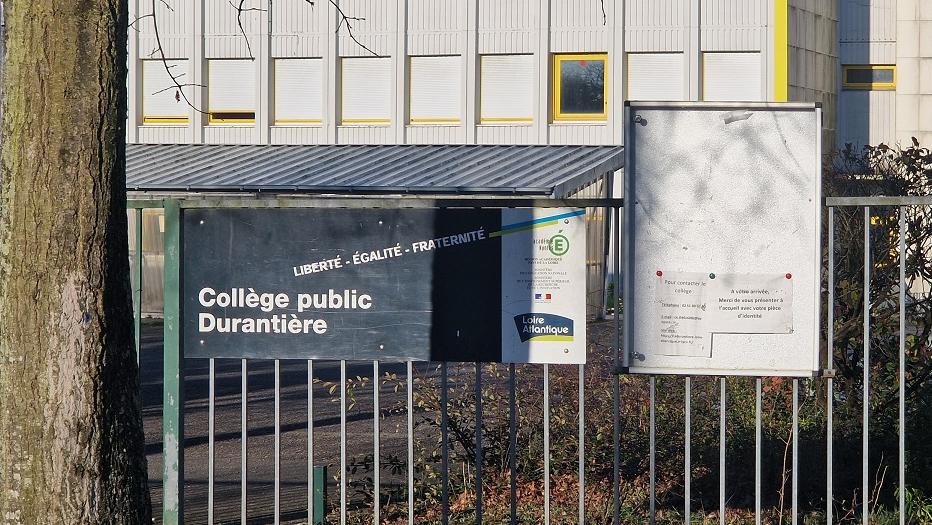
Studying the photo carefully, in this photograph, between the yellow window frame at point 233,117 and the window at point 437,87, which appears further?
the yellow window frame at point 233,117

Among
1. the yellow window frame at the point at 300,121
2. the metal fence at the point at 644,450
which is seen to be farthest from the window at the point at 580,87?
the metal fence at the point at 644,450

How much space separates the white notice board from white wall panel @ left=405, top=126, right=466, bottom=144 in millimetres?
21591

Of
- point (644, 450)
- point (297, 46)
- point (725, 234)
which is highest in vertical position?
point (297, 46)

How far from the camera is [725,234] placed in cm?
504

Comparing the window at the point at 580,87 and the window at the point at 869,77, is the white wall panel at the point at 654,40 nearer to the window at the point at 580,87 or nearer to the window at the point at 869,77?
the window at the point at 580,87

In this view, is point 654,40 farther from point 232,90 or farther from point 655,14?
point 232,90

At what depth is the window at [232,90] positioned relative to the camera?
27344 millimetres

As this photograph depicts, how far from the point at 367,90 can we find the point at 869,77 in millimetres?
12547

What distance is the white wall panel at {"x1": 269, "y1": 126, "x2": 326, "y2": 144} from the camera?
89.2ft

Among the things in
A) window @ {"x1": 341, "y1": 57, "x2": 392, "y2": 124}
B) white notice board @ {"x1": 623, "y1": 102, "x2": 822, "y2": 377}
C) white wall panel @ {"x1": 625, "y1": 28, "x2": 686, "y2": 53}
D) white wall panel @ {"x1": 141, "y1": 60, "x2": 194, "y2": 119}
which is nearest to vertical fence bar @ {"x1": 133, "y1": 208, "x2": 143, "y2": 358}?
white notice board @ {"x1": 623, "y1": 102, "x2": 822, "y2": 377}

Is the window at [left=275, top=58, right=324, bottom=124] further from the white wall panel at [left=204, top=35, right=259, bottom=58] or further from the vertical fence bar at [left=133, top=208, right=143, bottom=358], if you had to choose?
the vertical fence bar at [left=133, top=208, right=143, bottom=358]

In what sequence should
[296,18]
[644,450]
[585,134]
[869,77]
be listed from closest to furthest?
1. [644,450]
2. [585,134]
3. [296,18]
4. [869,77]

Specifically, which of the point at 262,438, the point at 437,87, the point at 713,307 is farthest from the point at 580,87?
the point at 713,307

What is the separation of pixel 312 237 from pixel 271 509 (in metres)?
2.31
